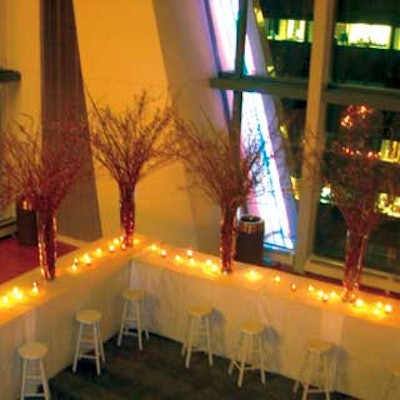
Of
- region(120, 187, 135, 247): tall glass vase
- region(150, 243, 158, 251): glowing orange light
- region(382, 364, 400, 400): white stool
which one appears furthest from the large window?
region(382, 364, 400, 400): white stool

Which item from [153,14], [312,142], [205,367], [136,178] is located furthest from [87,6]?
[205,367]

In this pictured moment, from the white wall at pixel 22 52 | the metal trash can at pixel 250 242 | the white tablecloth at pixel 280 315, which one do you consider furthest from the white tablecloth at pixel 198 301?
the white wall at pixel 22 52

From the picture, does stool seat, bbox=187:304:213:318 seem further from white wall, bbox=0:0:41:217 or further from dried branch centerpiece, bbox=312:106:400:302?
white wall, bbox=0:0:41:217

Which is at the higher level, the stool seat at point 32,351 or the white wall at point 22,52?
the white wall at point 22,52

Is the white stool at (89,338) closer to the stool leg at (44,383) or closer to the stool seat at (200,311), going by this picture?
the stool leg at (44,383)

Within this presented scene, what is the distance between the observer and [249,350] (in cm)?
534

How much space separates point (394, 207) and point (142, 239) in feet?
7.70

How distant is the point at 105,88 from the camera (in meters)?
7.41

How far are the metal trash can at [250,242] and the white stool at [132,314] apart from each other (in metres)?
1.99

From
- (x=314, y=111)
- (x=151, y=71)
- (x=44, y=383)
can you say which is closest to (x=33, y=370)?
(x=44, y=383)

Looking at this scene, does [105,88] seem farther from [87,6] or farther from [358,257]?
[358,257]

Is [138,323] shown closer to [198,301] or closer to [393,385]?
[198,301]

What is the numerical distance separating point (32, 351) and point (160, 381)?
1.04 meters

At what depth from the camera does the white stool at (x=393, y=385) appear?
187 inches
